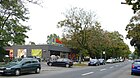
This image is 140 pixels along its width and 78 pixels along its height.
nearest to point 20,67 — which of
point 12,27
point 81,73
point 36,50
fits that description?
point 81,73

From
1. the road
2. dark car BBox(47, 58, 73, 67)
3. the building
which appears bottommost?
the road

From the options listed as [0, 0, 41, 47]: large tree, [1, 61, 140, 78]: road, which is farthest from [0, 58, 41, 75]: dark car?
[0, 0, 41, 47]: large tree

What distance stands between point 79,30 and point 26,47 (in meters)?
25.1

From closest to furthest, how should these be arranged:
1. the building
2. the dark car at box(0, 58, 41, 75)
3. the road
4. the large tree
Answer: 1. the road
2. the dark car at box(0, 58, 41, 75)
3. the large tree
4. the building

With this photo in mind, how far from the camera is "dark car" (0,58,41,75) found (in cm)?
2317

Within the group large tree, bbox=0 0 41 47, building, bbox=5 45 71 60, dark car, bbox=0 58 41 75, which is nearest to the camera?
dark car, bbox=0 58 41 75

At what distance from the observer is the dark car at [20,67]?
76.0 ft

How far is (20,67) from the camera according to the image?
2397cm

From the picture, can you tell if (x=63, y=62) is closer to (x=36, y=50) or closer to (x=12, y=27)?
(x=12, y=27)

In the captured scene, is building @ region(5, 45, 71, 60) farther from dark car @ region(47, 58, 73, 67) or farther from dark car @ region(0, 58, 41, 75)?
dark car @ region(0, 58, 41, 75)

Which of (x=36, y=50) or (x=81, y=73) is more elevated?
(x=36, y=50)

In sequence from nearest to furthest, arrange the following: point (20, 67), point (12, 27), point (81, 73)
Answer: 1. point (20, 67)
2. point (81, 73)
3. point (12, 27)

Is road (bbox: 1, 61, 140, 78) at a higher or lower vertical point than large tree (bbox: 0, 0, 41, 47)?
lower

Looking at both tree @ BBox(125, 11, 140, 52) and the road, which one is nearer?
the road
